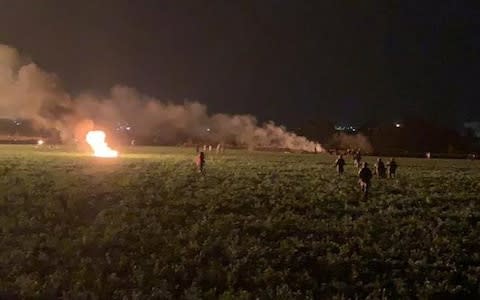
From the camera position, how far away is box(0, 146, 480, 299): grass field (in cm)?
1364

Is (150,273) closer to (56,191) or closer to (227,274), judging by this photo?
(227,274)

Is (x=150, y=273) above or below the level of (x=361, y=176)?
below

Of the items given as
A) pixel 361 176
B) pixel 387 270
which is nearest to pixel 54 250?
pixel 387 270

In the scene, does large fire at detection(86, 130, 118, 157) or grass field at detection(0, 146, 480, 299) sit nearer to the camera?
grass field at detection(0, 146, 480, 299)

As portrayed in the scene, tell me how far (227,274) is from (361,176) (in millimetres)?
14254

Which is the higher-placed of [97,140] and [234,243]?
[97,140]

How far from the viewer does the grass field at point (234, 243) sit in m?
13.6

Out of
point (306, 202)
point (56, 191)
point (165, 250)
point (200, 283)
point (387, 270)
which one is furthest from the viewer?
point (56, 191)

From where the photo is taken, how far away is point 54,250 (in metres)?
16.0

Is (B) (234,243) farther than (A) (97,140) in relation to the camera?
No

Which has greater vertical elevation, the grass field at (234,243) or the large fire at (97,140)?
the large fire at (97,140)

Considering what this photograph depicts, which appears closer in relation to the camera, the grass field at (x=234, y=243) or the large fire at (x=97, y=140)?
the grass field at (x=234, y=243)

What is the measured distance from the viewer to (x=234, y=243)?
16.7 metres

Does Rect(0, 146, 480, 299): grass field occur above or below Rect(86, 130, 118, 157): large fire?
below
